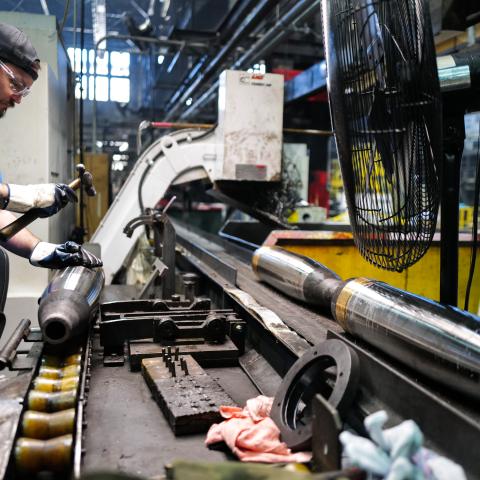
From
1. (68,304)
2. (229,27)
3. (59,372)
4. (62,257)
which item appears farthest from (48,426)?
(229,27)

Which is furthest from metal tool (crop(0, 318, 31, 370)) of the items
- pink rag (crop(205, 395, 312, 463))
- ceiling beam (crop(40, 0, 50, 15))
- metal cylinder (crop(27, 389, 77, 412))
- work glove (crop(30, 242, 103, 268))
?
ceiling beam (crop(40, 0, 50, 15))

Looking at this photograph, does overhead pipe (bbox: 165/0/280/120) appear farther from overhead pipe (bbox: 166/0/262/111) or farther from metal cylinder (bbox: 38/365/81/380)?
metal cylinder (bbox: 38/365/81/380)

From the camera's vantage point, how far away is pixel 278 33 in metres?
4.00

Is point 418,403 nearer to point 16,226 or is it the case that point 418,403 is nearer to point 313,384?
point 313,384

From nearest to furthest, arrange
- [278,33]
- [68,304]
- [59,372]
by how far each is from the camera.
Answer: [59,372] < [68,304] < [278,33]

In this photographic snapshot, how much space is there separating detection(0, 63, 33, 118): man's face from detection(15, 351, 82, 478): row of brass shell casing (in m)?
1.03

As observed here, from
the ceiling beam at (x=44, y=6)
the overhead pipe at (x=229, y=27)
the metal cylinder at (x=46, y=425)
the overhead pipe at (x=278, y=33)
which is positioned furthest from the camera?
the ceiling beam at (x=44, y=6)

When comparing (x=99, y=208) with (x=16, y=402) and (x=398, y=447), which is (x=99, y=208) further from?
(x=398, y=447)

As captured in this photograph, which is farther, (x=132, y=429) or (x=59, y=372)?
(x=59, y=372)

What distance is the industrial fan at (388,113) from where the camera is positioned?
1.04 m

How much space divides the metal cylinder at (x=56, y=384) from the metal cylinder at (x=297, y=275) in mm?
874

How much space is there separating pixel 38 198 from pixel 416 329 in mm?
1430

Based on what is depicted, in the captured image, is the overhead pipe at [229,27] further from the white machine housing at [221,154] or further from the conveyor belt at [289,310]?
the conveyor belt at [289,310]

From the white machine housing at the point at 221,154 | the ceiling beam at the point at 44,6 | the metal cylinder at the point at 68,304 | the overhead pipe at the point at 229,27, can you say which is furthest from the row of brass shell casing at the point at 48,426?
the ceiling beam at the point at 44,6
